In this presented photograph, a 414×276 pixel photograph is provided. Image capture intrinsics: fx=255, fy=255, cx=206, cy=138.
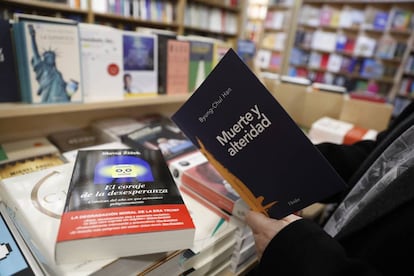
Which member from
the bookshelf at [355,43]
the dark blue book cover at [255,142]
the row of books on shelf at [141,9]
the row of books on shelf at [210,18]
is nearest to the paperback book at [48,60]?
the dark blue book cover at [255,142]

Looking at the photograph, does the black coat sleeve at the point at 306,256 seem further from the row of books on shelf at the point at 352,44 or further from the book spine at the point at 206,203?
the row of books on shelf at the point at 352,44

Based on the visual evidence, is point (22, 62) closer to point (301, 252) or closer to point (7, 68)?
point (7, 68)

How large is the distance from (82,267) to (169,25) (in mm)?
3188

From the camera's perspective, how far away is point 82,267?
0.43 m

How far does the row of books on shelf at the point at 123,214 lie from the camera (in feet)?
1.43

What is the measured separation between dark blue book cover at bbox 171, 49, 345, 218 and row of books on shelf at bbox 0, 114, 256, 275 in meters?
0.13

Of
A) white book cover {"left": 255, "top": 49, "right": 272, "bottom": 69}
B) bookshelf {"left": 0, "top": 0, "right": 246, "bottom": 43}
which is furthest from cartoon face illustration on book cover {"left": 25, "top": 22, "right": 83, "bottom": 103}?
white book cover {"left": 255, "top": 49, "right": 272, "bottom": 69}

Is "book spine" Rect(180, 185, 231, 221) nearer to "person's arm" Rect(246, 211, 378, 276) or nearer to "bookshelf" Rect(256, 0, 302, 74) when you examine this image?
"person's arm" Rect(246, 211, 378, 276)

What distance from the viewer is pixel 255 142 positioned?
539mm

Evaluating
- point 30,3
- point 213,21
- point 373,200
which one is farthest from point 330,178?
point 213,21

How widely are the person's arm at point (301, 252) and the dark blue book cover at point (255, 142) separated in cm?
5

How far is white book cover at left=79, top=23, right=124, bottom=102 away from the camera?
904 millimetres

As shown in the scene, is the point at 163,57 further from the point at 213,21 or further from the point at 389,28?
the point at 389,28

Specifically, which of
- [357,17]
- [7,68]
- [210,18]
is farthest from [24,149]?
[357,17]
